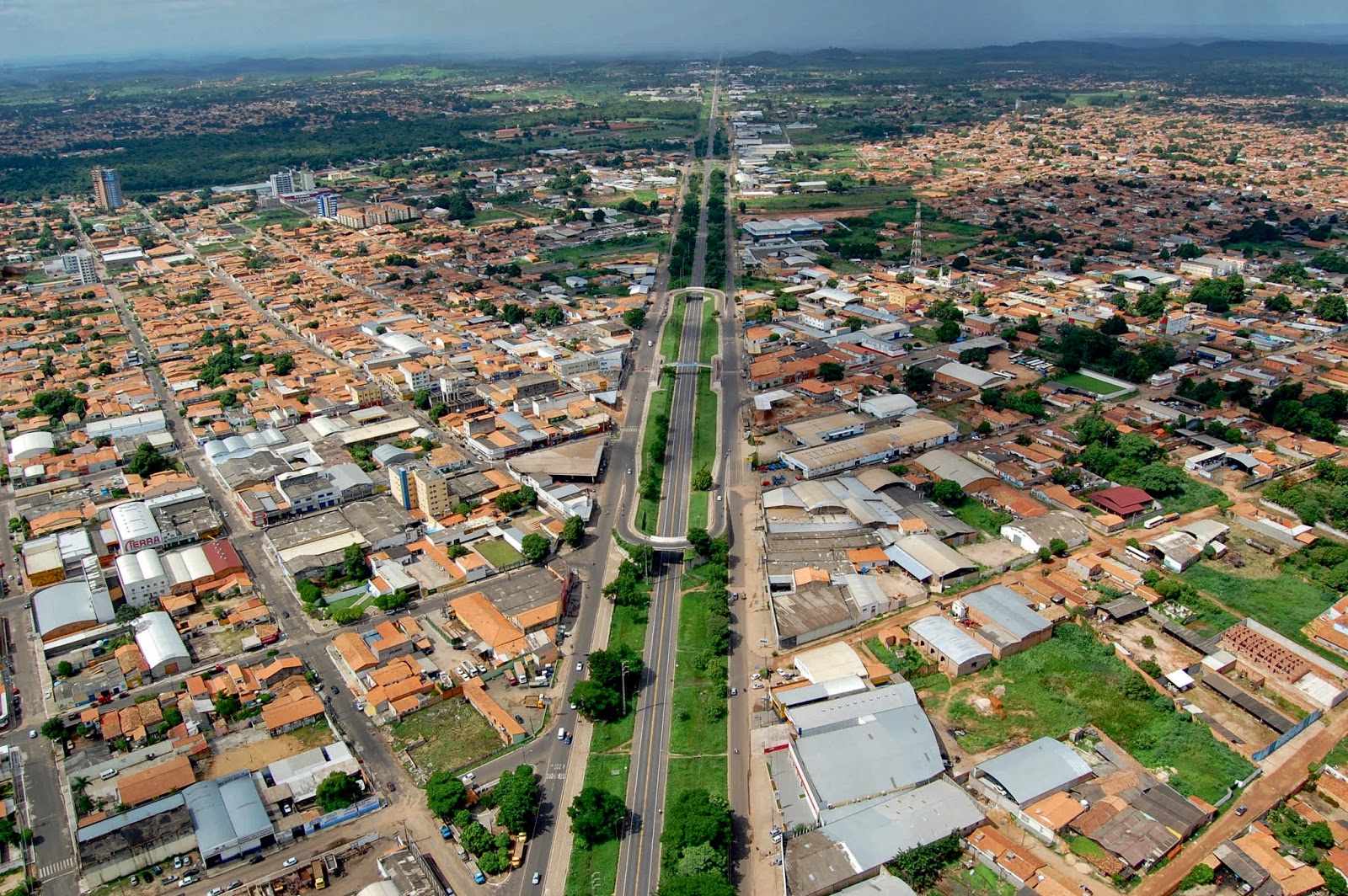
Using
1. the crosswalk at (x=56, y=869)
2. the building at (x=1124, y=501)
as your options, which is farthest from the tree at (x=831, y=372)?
the crosswalk at (x=56, y=869)

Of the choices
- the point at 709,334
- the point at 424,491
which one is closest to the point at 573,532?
the point at 424,491

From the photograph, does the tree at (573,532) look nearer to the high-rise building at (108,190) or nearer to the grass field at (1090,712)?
the grass field at (1090,712)

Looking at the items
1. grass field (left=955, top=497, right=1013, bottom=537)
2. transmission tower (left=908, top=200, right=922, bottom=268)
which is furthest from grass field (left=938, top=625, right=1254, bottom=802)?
transmission tower (left=908, top=200, right=922, bottom=268)

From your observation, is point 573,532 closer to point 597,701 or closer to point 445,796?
point 597,701

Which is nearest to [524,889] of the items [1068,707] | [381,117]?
[1068,707]

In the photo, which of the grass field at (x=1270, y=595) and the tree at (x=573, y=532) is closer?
the grass field at (x=1270, y=595)

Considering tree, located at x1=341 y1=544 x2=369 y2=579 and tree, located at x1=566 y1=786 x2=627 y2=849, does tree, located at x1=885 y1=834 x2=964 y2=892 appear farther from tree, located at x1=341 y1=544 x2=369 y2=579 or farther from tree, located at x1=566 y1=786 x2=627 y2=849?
tree, located at x1=341 y1=544 x2=369 y2=579
